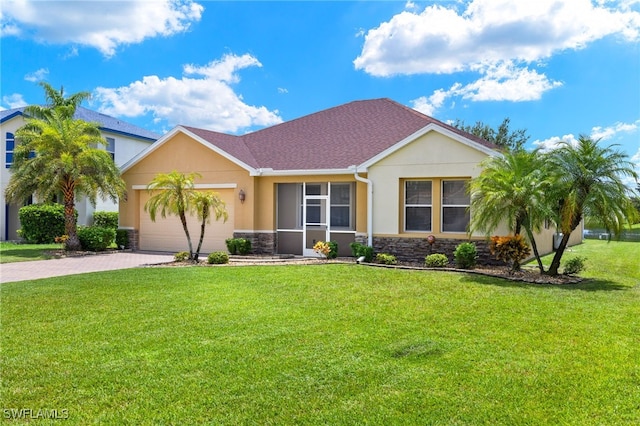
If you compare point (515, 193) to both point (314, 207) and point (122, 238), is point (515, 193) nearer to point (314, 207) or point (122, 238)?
point (314, 207)

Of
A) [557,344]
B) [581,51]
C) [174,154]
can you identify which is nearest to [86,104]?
→ [174,154]

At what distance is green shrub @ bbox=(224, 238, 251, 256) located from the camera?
1748 centimetres

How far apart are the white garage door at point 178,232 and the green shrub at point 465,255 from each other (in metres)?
9.24

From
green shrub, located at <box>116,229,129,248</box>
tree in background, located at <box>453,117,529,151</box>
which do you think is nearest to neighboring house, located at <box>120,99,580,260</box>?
green shrub, located at <box>116,229,129,248</box>

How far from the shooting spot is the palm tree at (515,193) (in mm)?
11531

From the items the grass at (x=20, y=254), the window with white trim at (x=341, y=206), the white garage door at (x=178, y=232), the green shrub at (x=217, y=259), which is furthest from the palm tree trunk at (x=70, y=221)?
the window with white trim at (x=341, y=206)

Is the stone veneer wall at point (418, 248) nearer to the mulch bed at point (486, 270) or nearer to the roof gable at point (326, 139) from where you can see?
the mulch bed at point (486, 270)

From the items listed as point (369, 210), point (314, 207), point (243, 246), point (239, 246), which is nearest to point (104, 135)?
point (239, 246)

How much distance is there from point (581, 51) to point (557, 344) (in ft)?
42.5

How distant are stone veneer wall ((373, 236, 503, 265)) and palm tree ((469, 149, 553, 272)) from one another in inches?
73.3

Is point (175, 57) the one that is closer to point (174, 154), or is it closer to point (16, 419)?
point (174, 154)

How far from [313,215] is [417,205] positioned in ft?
13.6

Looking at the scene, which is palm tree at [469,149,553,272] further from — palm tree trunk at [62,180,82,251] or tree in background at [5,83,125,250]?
palm tree trunk at [62,180,82,251]

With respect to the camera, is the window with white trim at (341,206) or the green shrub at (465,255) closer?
the green shrub at (465,255)
